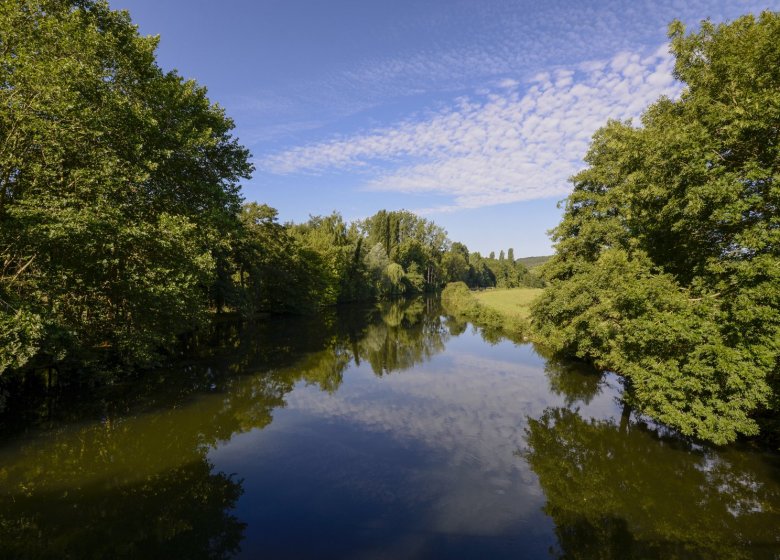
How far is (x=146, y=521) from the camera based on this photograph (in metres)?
9.83

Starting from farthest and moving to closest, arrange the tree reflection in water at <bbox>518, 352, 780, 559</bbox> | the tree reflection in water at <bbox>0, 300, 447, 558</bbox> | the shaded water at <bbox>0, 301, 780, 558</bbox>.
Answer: the tree reflection in water at <bbox>518, 352, 780, 559</bbox> < the shaded water at <bbox>0, 301, 780, 558</bbox> < the tree reflection in water at <bbox>0, 300, 447, 558</bbox>

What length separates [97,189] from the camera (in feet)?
49.8

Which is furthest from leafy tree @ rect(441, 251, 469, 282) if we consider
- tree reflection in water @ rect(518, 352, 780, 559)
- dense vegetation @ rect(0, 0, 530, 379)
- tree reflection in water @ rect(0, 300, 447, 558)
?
tree reflection in water @ rect(518, 352, 780, 559)

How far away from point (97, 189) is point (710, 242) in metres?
23.8

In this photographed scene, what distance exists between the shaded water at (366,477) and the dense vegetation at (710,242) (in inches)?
99.2

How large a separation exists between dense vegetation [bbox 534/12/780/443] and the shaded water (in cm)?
252

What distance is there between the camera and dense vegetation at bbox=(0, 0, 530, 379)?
13.6m

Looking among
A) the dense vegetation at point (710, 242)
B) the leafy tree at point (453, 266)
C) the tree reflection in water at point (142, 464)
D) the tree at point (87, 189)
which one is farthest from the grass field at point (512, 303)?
the leafy tree at point (453, 266)

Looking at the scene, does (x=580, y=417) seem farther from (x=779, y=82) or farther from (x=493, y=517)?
(x=779, y=82)

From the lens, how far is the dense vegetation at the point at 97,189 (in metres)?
13.6

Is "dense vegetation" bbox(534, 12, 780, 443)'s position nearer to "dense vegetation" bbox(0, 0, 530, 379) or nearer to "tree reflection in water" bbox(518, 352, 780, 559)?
"tree reflection in water" bbox(518, 352, 780, 559)

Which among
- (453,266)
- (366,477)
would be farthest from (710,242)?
(453,266)

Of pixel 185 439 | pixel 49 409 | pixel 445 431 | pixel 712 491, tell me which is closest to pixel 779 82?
pixel 712 491

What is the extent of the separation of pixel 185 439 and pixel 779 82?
2378 centimetres
